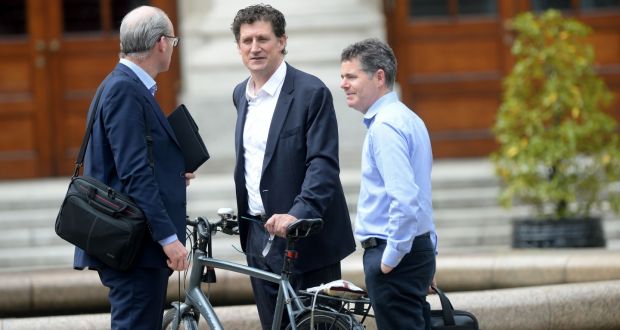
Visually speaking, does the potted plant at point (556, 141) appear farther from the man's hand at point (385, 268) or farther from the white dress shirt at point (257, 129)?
the man's hand at point (385, 268)

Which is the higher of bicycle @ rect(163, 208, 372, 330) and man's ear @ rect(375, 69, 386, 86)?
man's ear @ rect(375, 69, 386, 86)

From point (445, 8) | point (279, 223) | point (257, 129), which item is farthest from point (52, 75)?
point (279, 223)

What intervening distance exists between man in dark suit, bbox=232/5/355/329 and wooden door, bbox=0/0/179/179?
7192 mm

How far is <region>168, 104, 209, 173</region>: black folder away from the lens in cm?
509

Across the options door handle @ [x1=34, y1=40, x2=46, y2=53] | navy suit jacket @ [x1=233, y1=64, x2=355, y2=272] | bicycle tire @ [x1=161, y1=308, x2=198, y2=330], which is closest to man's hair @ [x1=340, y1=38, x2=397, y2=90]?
navy suit jacket @ [x1=233, y1=64, x2=355, y2=272]

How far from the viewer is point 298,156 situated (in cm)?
511

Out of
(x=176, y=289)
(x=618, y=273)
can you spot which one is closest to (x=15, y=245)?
(x=176, y=289)

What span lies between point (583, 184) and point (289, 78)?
475 centimetres

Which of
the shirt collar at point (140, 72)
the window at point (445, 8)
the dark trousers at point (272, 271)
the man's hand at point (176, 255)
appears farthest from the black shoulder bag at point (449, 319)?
the window at point (445, 8)

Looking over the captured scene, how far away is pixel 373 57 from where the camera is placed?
473 centimetres

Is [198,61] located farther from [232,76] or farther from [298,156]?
[298,156]

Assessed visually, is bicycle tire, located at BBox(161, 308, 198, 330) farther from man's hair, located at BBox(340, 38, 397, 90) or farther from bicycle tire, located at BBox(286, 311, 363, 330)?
man's hair, located at BBox(340, 38, 397, 90)

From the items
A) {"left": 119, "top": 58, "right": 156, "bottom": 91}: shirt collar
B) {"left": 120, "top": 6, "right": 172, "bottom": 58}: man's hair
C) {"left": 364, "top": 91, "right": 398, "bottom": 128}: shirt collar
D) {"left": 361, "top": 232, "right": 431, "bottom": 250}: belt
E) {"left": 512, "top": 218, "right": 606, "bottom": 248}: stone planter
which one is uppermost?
{"left": 120, "top": 6, "right": 172, "bottom": 58}: man's hair

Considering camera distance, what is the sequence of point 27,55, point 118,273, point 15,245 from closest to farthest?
1. point 118,273
2. point 15,245
3. point 27,55
